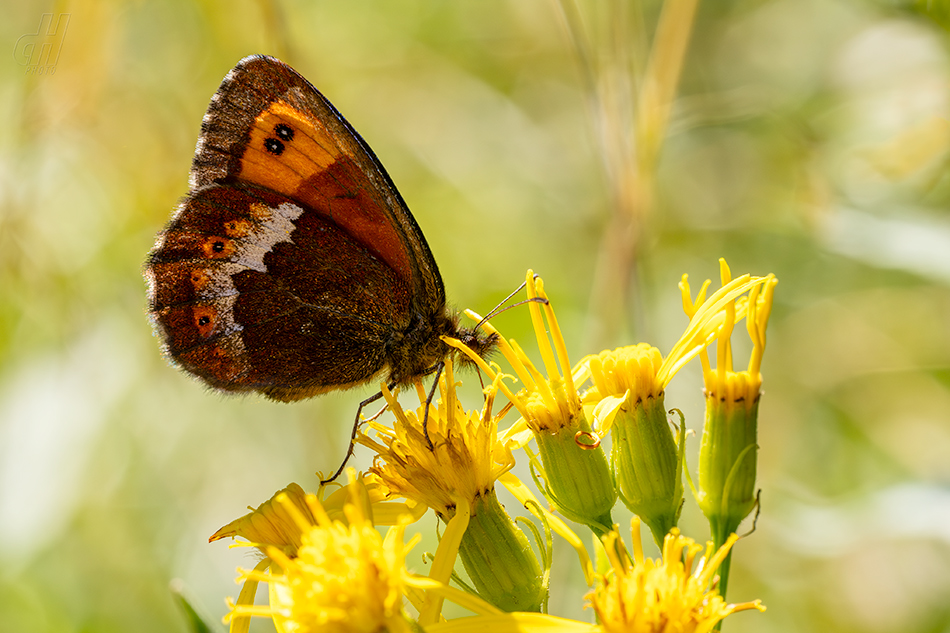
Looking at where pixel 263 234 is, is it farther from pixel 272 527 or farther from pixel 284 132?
pixel 272 527

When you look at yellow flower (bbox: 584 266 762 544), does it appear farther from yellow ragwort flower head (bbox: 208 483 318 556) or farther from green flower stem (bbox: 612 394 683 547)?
yellow ragwort flower head (bbox: 208 483 318 556)

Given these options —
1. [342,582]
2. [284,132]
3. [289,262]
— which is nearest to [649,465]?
[342,582]

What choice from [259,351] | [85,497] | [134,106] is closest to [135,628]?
[85,497]

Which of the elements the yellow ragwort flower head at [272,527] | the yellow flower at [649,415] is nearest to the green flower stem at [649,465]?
the yellow flower at [649,415]

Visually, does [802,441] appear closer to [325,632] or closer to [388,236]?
[388,236]

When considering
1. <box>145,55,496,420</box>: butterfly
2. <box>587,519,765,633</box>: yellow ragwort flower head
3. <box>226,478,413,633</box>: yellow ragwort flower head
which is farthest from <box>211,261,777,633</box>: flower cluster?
<box>145,55,496,420</box>: butterfly

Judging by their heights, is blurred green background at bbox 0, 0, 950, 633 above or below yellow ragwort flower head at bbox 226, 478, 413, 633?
above

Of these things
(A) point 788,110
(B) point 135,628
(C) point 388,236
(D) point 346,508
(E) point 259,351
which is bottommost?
(B) point 135,628
